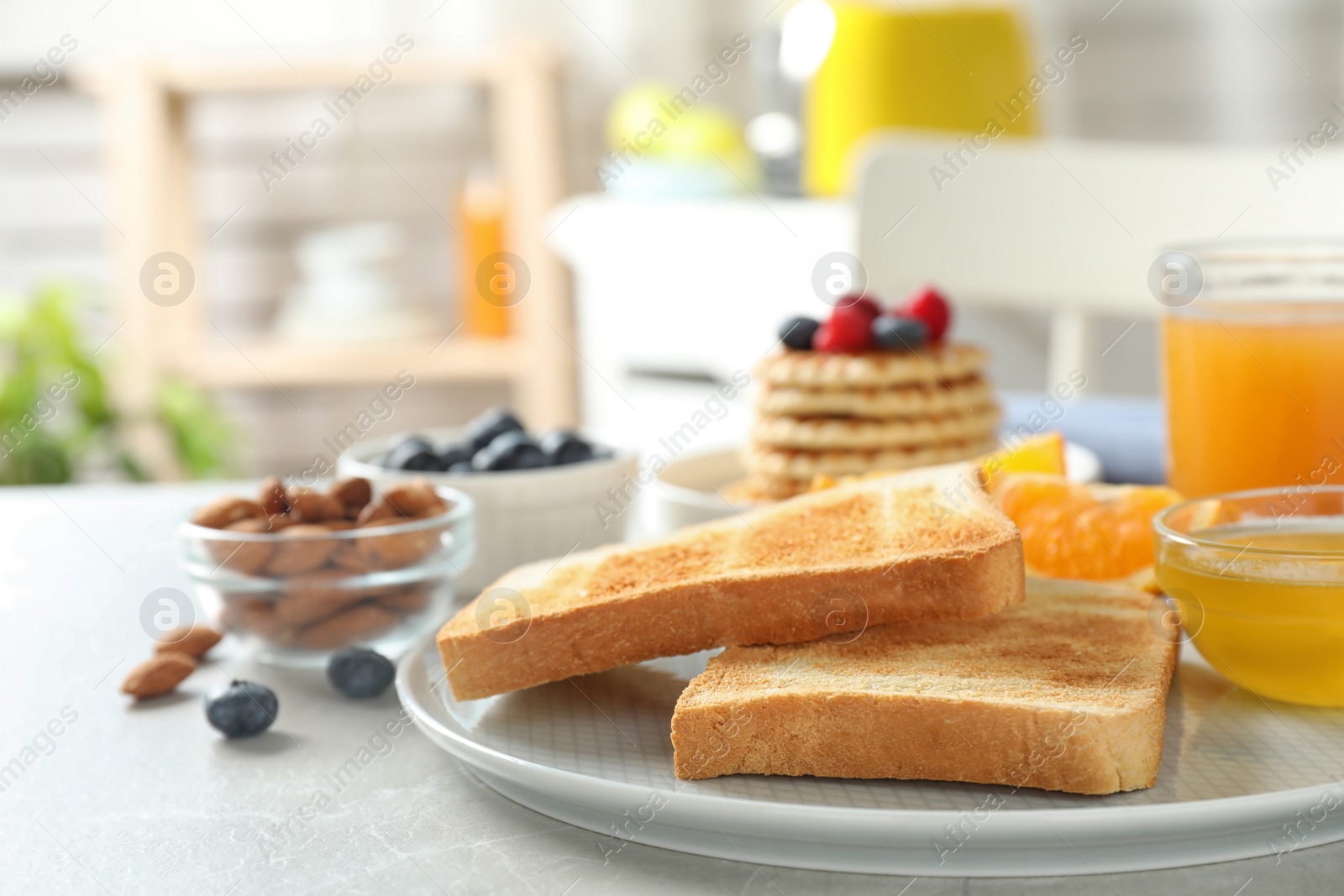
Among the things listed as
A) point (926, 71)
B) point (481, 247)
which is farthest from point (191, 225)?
point (926, 71)

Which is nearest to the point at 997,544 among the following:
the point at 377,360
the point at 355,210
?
the point at 377,360

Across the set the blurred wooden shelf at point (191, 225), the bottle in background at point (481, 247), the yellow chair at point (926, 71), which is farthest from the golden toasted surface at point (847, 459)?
the bottle in background at point (481, 247)

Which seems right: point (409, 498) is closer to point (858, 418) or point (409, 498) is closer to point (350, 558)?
point (350, 558)

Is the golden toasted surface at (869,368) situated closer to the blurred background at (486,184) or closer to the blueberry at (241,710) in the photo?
the blueberry at (241,710)

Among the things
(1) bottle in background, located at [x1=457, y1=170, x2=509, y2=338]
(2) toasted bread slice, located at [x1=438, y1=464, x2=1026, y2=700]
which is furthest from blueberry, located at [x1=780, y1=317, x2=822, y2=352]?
(1) bottle in background, located at [x1=457, y1=170, x2=509, y2=338]

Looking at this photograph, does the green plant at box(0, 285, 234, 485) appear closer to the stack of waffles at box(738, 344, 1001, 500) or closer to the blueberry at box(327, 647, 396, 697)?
the stack of waffles at box(738, 344, 1001, 500)

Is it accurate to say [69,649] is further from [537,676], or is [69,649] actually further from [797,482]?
[797,482]
